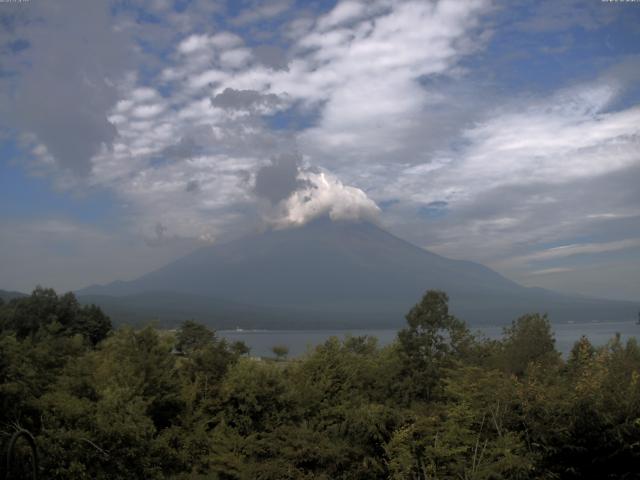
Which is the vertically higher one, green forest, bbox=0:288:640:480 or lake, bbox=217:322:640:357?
green forest, bbox=0:288:640:480

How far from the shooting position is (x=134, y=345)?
715 inches

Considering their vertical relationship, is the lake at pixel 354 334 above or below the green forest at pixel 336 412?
below

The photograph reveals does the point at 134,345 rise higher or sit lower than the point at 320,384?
higher

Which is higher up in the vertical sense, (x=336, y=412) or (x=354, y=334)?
(x=336, y=412)

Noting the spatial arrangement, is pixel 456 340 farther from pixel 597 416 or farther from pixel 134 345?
pixel 134 345

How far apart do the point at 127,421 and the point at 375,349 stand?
12.2 m

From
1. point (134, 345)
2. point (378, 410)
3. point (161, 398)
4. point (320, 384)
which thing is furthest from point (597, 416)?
point (134, 345)

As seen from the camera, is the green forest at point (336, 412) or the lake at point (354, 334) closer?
the green forest at point (336, 412)

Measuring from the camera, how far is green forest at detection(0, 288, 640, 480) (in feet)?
38.0

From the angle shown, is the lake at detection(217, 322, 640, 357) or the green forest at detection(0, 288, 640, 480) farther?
the lake at detection(217, 322, 640, 357)

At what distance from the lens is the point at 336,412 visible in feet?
52.2

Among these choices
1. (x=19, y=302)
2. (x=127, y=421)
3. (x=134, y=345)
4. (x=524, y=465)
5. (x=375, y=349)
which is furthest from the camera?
(x=19, y=302)

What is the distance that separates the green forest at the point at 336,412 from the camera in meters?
11.6

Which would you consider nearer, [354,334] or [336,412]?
[336,412]
